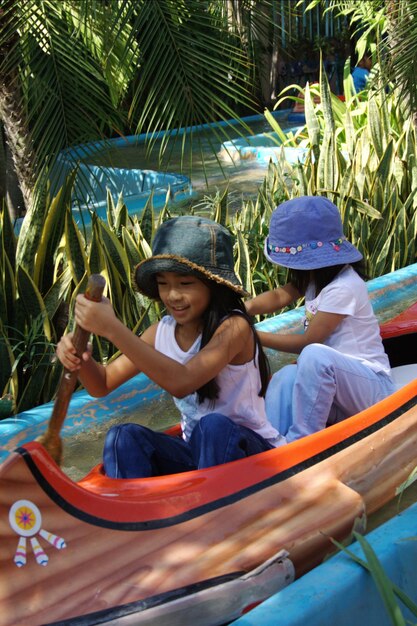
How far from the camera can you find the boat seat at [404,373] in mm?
3408

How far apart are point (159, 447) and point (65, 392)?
1.42ft

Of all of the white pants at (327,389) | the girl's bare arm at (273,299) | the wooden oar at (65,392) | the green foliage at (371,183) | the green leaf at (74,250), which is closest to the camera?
the wooden oar at (65,392)

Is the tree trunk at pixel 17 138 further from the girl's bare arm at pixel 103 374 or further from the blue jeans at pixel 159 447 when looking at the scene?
the blue jeans at pixel 159 447

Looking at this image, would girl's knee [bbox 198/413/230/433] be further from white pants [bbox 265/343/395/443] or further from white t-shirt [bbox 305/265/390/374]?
white t-shirt [bbox 305/265/390/374]

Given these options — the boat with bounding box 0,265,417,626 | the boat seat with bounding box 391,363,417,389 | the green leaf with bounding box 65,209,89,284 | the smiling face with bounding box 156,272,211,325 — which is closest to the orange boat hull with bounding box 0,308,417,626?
the boat with bounding box 0,265,417,626

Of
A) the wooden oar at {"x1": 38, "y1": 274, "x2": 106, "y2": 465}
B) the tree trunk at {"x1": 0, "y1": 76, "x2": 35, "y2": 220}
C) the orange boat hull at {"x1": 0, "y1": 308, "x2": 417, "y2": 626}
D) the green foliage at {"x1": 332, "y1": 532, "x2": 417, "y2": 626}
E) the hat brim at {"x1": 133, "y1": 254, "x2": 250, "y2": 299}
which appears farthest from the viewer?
the tree trunk at {"x1": 0, "y1": 76, "x2": 35, "y2": 220}

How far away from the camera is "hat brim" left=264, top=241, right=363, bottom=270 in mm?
2988

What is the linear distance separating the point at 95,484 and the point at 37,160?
235 cm

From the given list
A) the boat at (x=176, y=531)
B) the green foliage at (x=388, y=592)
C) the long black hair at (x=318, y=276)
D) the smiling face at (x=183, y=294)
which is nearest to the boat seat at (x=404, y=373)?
the long black hair at (x=318, y=276)

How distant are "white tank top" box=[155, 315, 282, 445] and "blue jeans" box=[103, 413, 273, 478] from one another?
8cm

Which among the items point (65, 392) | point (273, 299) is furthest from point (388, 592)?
point (273, 299)

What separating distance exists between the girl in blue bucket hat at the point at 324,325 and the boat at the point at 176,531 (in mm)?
Result: 277

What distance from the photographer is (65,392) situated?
209 cm

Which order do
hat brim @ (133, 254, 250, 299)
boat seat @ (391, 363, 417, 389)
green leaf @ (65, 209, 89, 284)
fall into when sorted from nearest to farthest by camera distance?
hat brim @ (133, 254, 250, 299) < boat seat @ (391, 363, 417, 389) < green leaf @ (65, 209, 89, 284)
